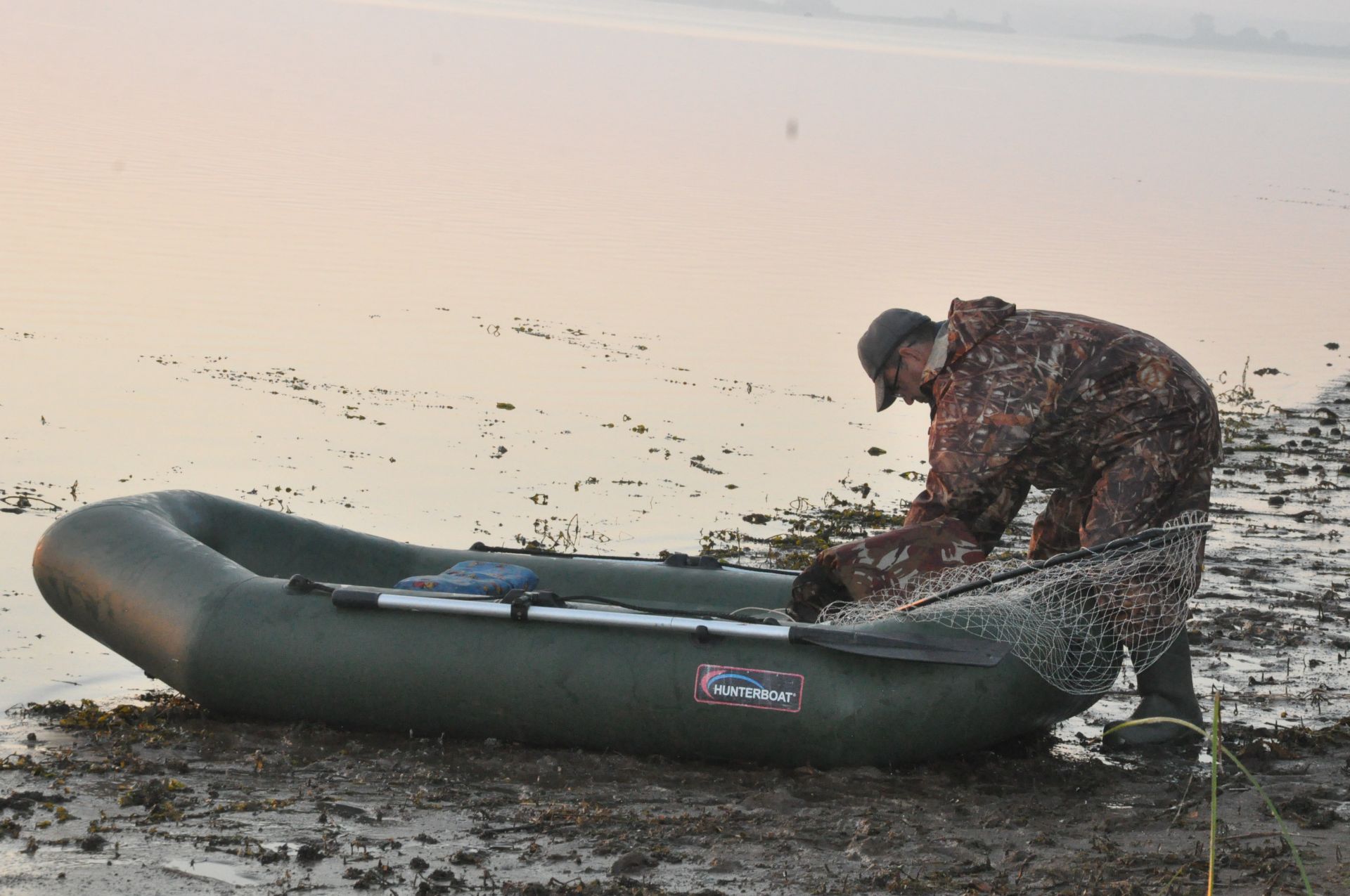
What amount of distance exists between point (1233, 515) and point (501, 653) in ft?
15.7

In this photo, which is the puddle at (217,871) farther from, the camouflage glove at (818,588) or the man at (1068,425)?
the man at (1068,425)

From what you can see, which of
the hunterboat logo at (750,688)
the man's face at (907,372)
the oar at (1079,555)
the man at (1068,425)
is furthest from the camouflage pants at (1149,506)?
the hunterboat logo at (750,688)

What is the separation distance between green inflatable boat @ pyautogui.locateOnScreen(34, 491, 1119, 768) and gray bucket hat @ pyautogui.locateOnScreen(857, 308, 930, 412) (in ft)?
2.96

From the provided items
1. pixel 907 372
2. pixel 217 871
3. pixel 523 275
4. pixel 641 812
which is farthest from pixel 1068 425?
pixel 523 275

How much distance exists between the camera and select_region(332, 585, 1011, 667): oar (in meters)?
5.00

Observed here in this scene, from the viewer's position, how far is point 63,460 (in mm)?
8578

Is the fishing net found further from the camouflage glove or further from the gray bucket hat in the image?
the gray bucket hat

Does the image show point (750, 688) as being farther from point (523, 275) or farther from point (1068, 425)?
point (523, 275)

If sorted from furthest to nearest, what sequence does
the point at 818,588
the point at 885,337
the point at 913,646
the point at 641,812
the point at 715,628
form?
the point at 818,588 < the point at 885,337 < the point at 715,628 < the point at 913,646 < the point at 641,812

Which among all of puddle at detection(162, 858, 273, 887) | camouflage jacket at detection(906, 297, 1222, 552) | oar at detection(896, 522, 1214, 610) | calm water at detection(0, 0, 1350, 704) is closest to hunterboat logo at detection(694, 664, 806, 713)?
oar at detection(896, 522, 1214, 610)

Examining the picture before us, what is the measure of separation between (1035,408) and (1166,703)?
1081mm

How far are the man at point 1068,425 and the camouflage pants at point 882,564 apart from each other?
0.28 ft

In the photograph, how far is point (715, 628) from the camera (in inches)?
203

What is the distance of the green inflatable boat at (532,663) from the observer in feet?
16.6
